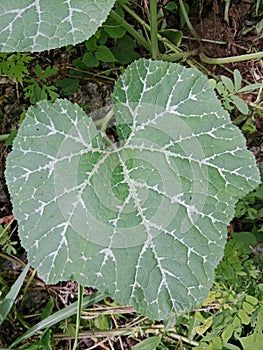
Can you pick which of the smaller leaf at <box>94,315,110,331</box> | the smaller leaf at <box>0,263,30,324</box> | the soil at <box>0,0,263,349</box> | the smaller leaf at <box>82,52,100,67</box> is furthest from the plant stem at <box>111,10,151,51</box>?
the smaller leaf at <box>94,315,110,331</box>

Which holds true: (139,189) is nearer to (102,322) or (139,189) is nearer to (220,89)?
(220,89)

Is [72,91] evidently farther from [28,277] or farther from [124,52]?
[28,277]

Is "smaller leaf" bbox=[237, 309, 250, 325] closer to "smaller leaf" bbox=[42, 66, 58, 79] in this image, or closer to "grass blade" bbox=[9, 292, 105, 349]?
"grass blade" bbox=[9, 292, 105, 349]

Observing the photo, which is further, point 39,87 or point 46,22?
point 39,87

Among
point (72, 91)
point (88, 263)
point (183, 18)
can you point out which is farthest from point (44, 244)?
point (183, 18)

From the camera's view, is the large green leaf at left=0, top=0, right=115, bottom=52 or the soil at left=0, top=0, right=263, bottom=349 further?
the soil at left=0, top=0, right=263, bottom=349

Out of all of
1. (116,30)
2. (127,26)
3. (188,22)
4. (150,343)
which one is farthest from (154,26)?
(150,343)
